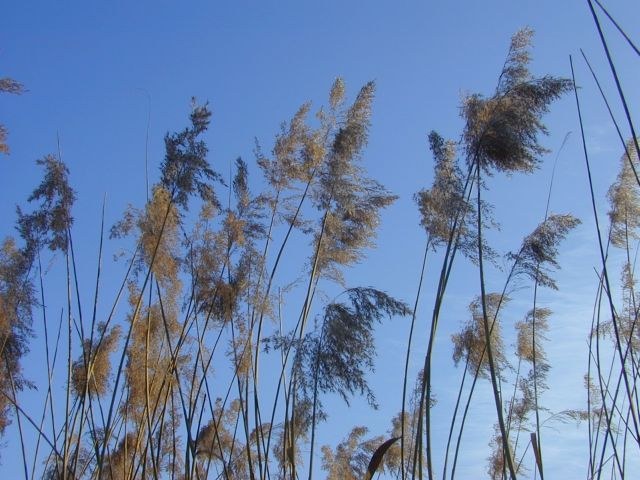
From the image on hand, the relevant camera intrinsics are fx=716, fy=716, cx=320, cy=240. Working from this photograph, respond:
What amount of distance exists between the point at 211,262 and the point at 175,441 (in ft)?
3.67

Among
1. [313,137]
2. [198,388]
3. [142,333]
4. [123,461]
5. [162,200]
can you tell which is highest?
[313,137]

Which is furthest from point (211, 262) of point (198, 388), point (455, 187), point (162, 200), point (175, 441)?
point (455, 187)

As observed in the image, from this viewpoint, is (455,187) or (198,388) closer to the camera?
(455,187)

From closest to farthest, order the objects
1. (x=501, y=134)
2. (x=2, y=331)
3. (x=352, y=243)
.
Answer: (x=501, y=134) → (x=2, y=331) → (x=352, y=243)

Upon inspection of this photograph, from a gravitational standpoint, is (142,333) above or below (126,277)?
below

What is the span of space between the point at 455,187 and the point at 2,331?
2.84 meters

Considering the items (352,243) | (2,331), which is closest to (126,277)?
(2,331)

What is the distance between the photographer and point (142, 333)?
4.48 meters

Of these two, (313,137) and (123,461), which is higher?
(313,137)

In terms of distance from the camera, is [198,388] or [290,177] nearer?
[198,388]

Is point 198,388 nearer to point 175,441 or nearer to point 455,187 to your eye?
point 175,441

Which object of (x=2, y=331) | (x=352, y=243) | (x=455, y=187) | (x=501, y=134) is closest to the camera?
(x=501, y=134)

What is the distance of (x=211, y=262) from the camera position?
453 centimetres

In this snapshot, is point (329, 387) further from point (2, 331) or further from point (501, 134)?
point (2, 331)
